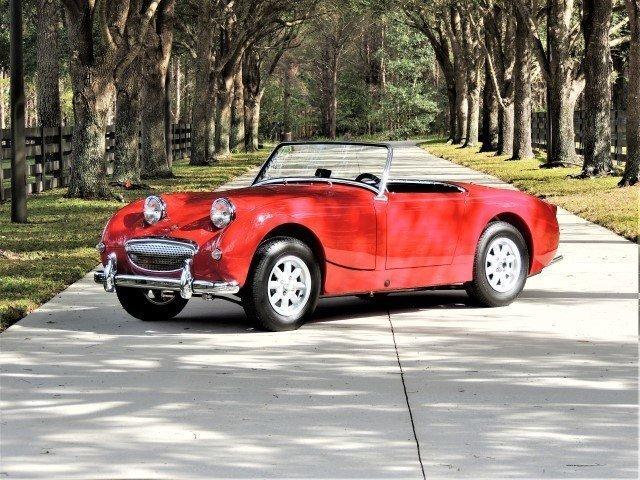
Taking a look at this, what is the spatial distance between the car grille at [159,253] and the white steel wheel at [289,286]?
0.61 meters

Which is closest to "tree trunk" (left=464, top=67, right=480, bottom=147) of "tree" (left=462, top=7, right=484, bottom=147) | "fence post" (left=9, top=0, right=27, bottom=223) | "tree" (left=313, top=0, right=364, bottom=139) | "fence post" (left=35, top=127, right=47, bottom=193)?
"tree" (left=462, top=7, right=484, bottom=147)

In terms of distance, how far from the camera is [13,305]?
11141 millimetres

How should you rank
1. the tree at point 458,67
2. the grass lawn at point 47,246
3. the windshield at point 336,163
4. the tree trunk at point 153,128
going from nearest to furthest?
1. the windshield at point 336,163
2. the grass lawn at point 47,246
3. the tree trunk at point 153,128
4. the tree at point 458,67

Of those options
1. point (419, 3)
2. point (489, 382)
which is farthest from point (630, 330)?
point (419, 3)

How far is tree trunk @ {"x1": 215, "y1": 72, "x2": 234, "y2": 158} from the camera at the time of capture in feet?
155

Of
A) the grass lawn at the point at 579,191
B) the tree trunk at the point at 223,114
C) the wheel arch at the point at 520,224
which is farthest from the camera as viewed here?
the tree trunk at the point at 223,114

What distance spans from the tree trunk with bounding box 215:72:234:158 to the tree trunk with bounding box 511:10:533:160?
438 inches

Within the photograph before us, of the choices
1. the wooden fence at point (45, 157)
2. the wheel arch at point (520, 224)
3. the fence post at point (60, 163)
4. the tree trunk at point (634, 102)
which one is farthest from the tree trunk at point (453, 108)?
the wheel arch at point (520, 224)

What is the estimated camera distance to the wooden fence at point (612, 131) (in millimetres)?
36750

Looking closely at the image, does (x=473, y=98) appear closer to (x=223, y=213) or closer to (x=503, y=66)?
(x=503, y=66)

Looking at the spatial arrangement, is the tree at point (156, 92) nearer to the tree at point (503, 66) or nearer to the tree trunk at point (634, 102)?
the tree trunk at point (634, 102)

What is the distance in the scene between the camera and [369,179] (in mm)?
10797

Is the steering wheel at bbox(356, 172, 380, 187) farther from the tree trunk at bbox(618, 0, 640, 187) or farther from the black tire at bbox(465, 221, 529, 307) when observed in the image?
the tree trunk at bbox(618, 0, 640, 187)

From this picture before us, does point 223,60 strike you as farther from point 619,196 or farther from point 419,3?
point 619,196
